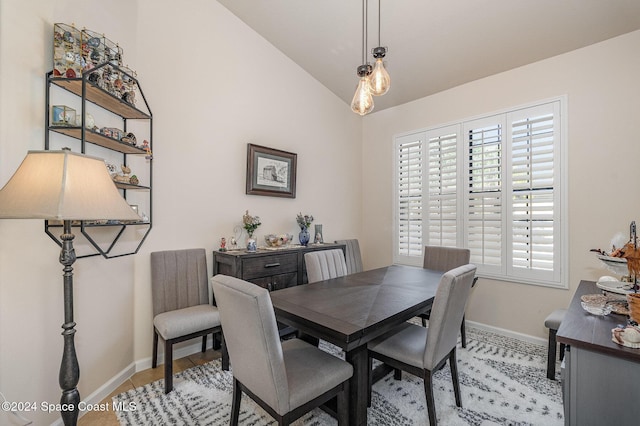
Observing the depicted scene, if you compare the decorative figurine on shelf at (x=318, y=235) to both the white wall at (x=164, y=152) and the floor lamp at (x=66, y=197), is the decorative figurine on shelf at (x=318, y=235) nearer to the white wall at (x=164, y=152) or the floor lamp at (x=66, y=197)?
the white wall at (x=164, y=152)

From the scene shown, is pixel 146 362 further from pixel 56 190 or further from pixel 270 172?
pixel 270 172

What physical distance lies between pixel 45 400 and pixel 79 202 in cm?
133

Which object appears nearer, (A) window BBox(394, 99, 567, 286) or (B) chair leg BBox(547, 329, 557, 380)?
(B) chair leg BBox(547, 329, 557, 380)

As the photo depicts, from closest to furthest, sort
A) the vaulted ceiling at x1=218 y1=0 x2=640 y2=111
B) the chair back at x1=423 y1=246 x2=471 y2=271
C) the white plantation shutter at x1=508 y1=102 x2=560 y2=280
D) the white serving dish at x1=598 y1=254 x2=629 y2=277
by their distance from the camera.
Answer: the white serving dish at x1=598 y1=254 x2=629 y2=277 → the vaulted ceiling at x1=218 y1=0 x2=640 y2=111 → the white plantation shutter at x1=508 y1=102 x2=560 y2=280 → the chair back at x1=423 y1=246 x2=471 y2=271

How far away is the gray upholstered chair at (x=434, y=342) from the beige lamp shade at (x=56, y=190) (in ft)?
5.53

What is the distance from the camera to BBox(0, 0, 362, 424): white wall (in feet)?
4.93

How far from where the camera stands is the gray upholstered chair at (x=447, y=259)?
2.96 meters

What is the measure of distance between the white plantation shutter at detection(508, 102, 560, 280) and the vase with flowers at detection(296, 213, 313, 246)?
229 cm

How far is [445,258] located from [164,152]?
3.00 meters

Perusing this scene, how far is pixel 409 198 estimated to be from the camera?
4016 millimetres

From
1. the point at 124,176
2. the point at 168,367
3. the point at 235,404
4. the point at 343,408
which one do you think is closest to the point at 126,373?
the point at 168,367

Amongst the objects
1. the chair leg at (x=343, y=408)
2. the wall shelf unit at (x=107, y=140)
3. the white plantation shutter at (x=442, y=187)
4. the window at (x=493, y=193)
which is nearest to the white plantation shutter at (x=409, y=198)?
the window at (x=493, y=193)

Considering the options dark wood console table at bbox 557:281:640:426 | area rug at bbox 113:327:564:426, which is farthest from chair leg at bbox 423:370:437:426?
dark wood console table at bbox 557:281:640:426

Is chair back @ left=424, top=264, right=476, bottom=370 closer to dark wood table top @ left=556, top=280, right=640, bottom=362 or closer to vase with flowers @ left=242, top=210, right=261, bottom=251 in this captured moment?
dark wood table top @ left=556, top=280, right=640, bottom=362
